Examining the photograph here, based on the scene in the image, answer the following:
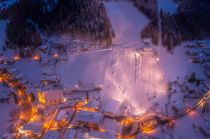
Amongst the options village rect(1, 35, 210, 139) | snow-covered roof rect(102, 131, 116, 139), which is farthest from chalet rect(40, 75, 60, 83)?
snow-covered roof rect(102, 131, 116, 139)

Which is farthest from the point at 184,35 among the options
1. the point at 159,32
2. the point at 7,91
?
the point at 7,91

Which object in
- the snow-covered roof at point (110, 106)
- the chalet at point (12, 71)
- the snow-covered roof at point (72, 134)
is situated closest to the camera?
the snow-covered roof at point (72, 134)

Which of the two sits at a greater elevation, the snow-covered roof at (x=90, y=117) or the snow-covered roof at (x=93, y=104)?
the snow-covered roof at (x=93, y=104)

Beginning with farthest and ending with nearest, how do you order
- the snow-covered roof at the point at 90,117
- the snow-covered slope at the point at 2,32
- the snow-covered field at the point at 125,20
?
the snow-covered slope at the point at 2,32, the snow-covered field at the point at 125,20, the snow-covered roof at the point at 90,117

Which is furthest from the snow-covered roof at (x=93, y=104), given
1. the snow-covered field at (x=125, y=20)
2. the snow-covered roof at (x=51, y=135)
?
the snow-covered field at (x=125, y=20)

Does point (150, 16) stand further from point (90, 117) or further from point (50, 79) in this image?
point (90, 117)

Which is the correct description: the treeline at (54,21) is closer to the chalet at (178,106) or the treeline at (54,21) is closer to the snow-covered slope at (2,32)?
the snow-covered slope at (2,32)

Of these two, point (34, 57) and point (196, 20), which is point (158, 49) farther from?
point (34, 57)

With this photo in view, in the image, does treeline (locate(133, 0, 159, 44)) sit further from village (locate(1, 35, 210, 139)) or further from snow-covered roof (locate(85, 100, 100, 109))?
snow-covered roof (locate(85, 100, 100, 109))

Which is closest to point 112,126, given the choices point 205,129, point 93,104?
point 93,104
